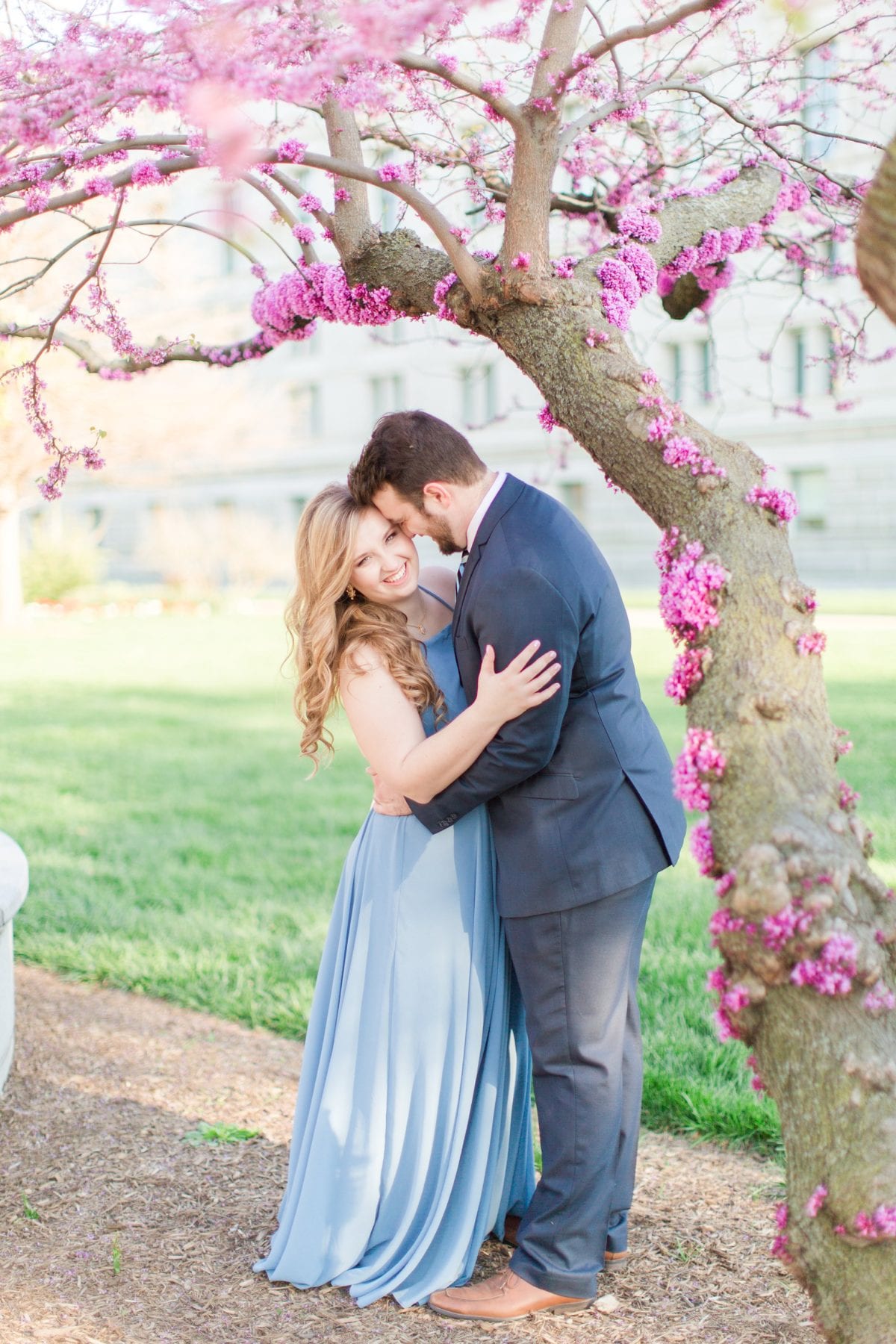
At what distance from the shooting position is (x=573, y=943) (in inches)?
118

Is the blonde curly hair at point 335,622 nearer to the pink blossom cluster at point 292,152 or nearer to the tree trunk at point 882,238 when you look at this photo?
the pink blossom cluster at point 292,152

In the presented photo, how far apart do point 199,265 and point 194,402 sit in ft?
11.8

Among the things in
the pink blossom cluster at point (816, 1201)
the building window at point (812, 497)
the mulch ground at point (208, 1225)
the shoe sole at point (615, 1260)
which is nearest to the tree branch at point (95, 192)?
the pink blossom cluster at point (816, 1201)

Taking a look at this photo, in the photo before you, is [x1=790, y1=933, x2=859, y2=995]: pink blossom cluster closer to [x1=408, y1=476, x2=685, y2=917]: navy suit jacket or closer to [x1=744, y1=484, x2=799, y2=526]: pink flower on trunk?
[x1=744, y1=484, x2=799, y2=526]: pink flower on trunk

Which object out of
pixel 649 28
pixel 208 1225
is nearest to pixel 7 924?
pixel 208 1225

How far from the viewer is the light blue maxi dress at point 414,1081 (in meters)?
3.27

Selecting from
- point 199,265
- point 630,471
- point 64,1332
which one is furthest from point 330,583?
point 199,265

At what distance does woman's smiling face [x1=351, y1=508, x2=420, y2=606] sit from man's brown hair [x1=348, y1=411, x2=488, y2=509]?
0.37ft

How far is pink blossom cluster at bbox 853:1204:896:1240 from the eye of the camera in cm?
200

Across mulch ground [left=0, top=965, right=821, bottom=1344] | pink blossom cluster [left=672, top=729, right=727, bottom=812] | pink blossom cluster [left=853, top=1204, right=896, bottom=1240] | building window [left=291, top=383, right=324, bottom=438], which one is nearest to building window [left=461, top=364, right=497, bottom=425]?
building window [left=291, top=383, right=324, bottom=438]

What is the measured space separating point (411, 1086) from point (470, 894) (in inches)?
20.9

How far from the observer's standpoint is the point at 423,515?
306cm

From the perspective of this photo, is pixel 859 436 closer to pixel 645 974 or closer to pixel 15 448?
pixel 15 448

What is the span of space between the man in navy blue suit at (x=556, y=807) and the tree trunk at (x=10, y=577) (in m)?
21.8
